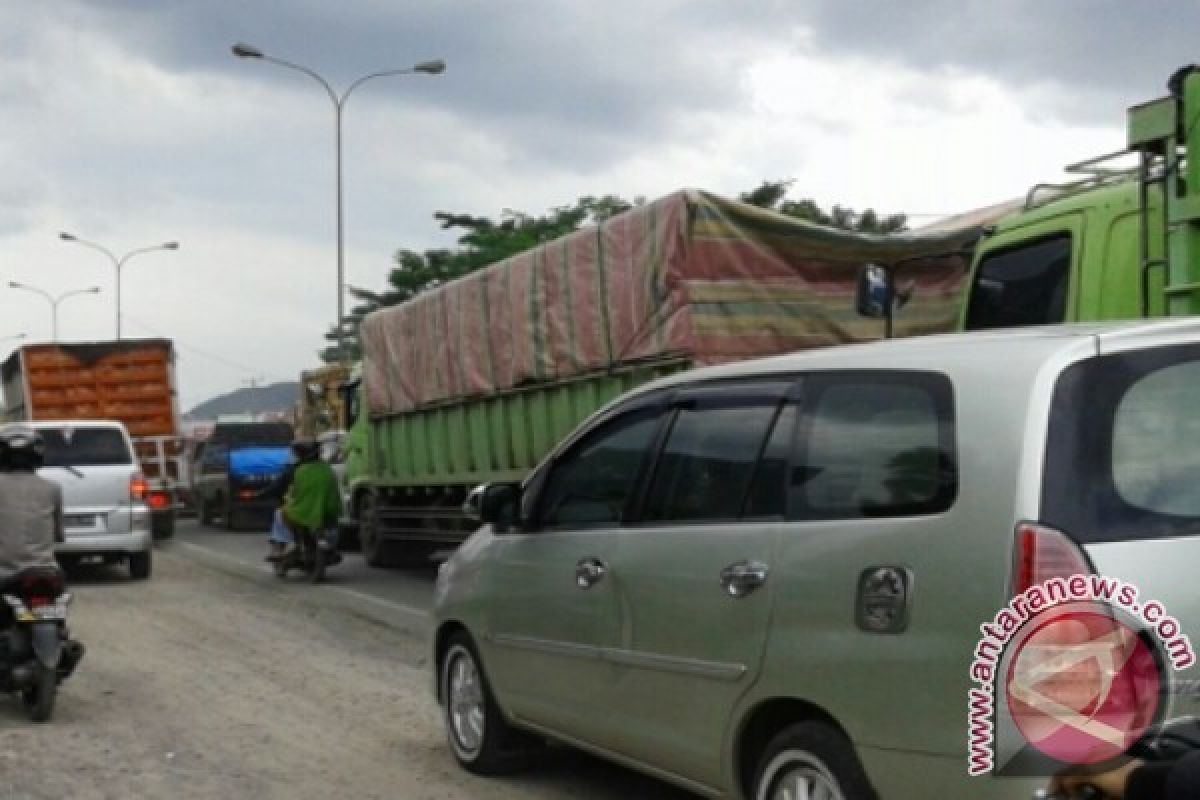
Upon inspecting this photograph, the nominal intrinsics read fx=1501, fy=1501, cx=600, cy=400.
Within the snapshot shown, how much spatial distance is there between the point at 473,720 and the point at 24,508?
3.01m

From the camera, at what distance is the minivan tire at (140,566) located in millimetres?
15500

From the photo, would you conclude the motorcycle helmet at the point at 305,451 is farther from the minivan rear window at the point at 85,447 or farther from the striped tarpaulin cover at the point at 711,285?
the striped tarpaulin cover at the point at 711,285

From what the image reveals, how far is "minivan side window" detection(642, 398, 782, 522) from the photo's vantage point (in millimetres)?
4625

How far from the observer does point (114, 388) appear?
23.6 metres

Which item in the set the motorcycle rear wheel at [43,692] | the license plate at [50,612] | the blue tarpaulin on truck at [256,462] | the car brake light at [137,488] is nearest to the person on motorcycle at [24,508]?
the license plate at [50,612]

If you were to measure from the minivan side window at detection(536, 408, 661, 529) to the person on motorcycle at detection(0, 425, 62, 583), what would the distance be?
3406 millimetres

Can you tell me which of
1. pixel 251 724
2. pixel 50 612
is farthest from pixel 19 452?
pixel 251 724

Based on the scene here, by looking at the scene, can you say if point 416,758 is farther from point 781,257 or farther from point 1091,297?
point 781,257

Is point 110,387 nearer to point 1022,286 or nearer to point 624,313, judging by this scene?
point 624,313

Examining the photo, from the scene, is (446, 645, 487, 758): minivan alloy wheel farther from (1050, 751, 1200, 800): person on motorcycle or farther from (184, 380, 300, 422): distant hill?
(184, 380, 300, 422): distant hill

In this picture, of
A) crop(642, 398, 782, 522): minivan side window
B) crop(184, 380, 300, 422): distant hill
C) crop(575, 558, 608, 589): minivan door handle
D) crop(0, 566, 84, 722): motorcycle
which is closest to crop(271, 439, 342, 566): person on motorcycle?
crop(0, 566, 84, 722): motorcycle

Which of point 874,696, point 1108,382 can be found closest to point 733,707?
point 874,696

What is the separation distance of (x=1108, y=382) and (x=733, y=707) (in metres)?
1.50

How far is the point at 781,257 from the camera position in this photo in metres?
10.3
